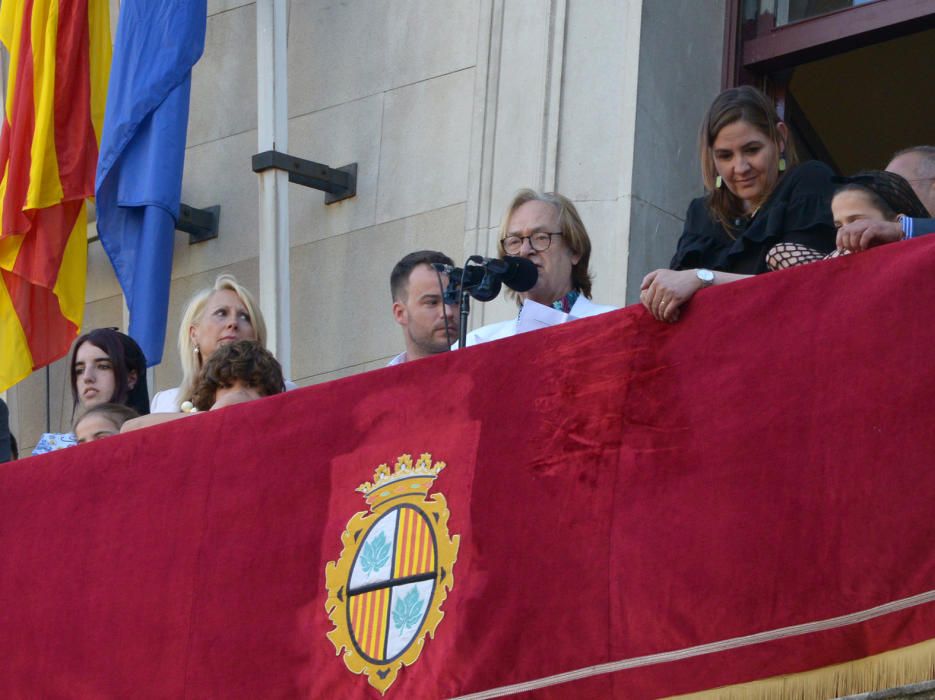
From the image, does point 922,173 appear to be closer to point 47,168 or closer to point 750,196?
point 750,196

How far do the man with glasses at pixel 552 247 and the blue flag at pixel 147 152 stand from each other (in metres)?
3.00

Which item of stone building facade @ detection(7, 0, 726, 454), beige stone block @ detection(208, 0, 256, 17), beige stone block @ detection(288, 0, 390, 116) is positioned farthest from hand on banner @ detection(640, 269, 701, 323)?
beige stone block @ detection(208, 0, 256, 17)

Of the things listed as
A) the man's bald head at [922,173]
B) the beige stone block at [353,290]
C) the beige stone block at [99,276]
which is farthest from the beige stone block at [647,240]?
the beige stone block at [99,276]

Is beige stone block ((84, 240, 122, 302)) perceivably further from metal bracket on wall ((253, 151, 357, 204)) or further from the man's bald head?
the man's bald head

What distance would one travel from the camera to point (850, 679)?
4.64 metres

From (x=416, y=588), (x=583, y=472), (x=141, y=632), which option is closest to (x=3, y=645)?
(x=141, y=632)

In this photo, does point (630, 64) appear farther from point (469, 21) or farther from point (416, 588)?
point (416, 588)

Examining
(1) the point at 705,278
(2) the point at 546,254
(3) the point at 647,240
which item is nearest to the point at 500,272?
(2) the point at 546,254

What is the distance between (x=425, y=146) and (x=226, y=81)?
1.41 metres

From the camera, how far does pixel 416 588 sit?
18.0ft

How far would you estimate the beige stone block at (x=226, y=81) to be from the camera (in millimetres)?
9820

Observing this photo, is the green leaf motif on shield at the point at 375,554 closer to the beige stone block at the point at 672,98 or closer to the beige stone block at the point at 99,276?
the beige stone block at the point at 672,98

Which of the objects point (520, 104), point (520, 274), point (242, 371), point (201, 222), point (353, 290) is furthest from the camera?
point (201, 222)

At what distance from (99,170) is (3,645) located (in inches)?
132
